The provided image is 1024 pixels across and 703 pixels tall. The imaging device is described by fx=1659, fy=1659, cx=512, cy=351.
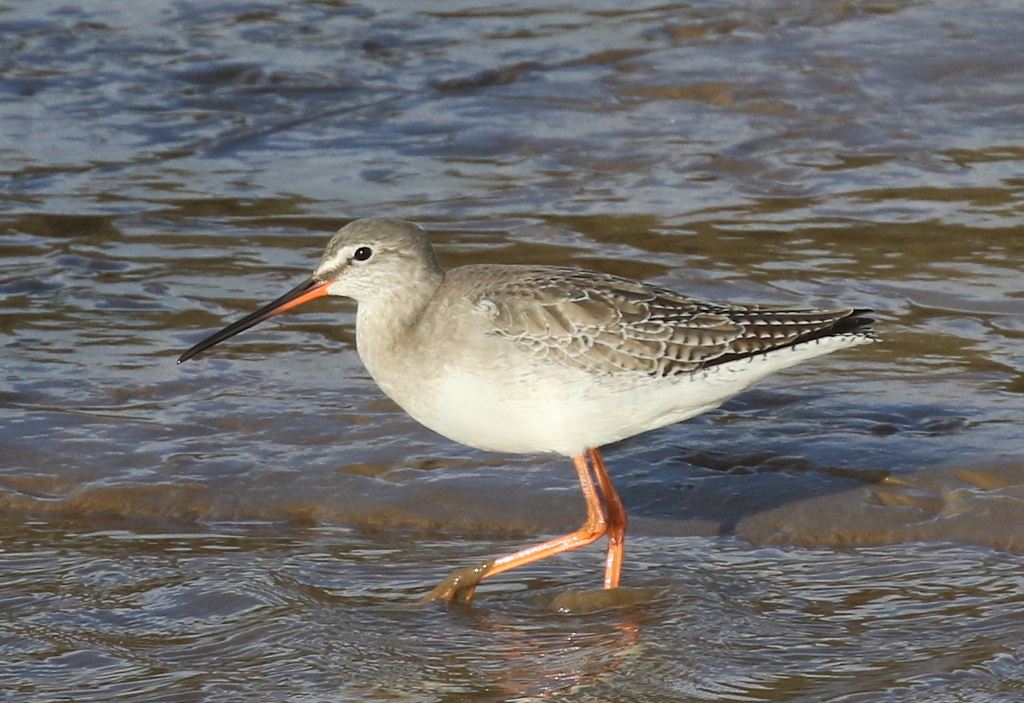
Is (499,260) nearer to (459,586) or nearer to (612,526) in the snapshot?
(612,526)

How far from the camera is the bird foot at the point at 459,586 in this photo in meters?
7.36

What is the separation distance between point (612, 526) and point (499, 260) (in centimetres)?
414

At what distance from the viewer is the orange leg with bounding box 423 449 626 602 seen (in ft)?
24.2

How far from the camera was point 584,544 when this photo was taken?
7.63 meters

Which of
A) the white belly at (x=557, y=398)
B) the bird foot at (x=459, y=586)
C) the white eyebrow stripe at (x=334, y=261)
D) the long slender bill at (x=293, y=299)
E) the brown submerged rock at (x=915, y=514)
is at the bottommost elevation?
the brown submerged rock at (x=915, y=514)

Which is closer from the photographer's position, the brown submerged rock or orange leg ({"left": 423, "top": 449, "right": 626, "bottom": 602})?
orange leg ({"left": 423, "top": 449, "right": 626, "bottom": 602})

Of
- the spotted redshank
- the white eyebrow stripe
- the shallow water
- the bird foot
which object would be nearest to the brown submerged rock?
the shallow water

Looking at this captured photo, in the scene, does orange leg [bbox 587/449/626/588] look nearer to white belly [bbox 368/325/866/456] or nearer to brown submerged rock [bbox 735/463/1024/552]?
white belly [bbox 368/325/866/456]

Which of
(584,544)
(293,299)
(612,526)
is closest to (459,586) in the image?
(584,544)

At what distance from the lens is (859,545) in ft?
26.2

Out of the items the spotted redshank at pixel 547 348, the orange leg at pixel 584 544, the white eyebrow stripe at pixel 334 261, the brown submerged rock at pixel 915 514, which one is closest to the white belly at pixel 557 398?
the spotted redshank at pixel 547 348

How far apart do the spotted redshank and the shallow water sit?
75 centimetres

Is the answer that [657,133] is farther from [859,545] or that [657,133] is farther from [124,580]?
[124,580]

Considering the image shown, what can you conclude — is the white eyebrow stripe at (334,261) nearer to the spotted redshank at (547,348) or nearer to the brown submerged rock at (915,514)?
the spotted redshank at (547,348)
